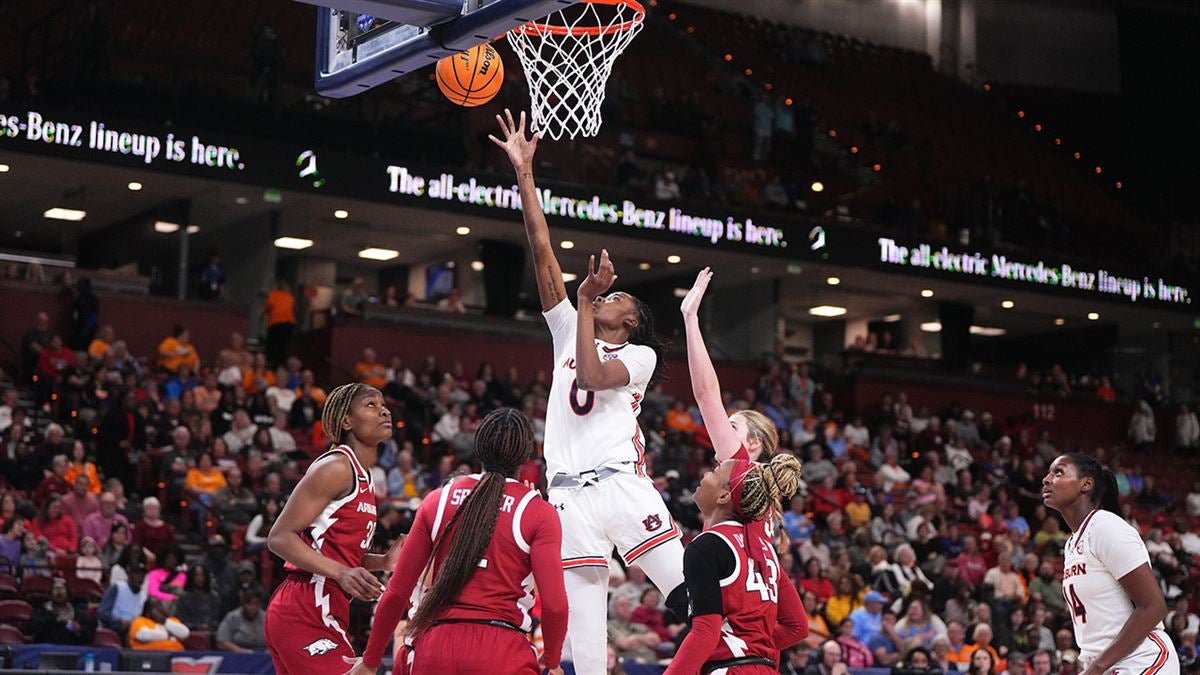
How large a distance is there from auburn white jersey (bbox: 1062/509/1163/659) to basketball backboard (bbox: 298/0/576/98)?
131 inches

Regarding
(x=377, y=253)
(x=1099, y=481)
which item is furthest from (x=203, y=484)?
(x=377, y=253)

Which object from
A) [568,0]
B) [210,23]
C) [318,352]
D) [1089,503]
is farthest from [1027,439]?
[568,0]

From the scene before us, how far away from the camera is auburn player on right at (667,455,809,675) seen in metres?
5.45

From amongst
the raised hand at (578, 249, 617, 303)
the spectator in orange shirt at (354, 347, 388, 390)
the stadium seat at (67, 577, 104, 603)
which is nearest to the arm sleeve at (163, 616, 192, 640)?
the stadium seat at (67, 577, 104, 603)

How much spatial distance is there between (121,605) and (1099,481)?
9051 mm

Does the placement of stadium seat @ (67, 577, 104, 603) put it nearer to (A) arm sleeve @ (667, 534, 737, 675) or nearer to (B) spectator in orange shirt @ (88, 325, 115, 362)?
(B) spectator in orange shirt @ (88, 325, 115, 362)

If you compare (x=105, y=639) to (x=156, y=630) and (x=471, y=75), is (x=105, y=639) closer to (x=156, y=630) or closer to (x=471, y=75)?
(x=156, y=630)

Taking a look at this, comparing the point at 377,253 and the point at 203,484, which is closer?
the point at 203,484

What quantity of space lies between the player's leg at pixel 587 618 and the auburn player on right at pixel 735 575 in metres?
0.92

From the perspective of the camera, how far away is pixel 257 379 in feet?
64.4

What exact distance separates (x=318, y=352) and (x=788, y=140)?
406 inches

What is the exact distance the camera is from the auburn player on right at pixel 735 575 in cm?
545

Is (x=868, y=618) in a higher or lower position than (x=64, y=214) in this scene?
lower

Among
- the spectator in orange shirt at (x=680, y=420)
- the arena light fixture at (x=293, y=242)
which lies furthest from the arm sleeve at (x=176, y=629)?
the arena light fixture at (x=293, y=242)
